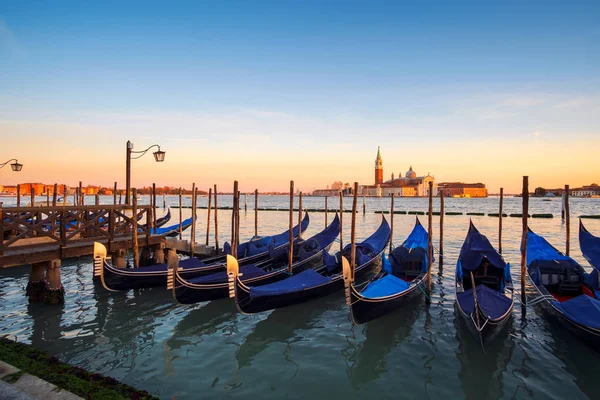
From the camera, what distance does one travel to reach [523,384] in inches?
186

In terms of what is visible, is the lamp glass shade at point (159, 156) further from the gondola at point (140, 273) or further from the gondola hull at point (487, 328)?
the gondola hull at point (487, 328)

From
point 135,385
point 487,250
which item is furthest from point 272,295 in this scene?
point 487,250

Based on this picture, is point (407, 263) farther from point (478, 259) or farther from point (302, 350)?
point (302, 350)

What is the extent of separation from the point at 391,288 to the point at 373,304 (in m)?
0.86

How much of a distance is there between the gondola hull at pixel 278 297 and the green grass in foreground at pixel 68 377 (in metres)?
2.70

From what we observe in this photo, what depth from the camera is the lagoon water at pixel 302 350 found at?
4625 millimetres

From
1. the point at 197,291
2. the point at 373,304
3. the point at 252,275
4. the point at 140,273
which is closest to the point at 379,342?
the point at 373,304

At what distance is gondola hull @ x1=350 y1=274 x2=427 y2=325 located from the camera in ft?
20.0

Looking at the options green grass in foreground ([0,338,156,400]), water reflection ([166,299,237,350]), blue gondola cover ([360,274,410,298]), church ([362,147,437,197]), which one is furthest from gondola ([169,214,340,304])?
church ([362,147,437,197])

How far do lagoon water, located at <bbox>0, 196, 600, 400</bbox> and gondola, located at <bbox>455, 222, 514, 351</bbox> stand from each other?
1.47ft

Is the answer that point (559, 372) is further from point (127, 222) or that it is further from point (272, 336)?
point (127, 222)

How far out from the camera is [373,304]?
21.1 ft

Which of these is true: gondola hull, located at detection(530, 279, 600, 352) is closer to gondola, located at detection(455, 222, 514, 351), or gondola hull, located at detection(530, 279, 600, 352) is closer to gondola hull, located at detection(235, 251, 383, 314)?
gondola, located at detection(455, 222, 514, 351)

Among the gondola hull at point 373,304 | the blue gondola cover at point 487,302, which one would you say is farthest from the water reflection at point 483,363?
the gondola hull at point 373,304
